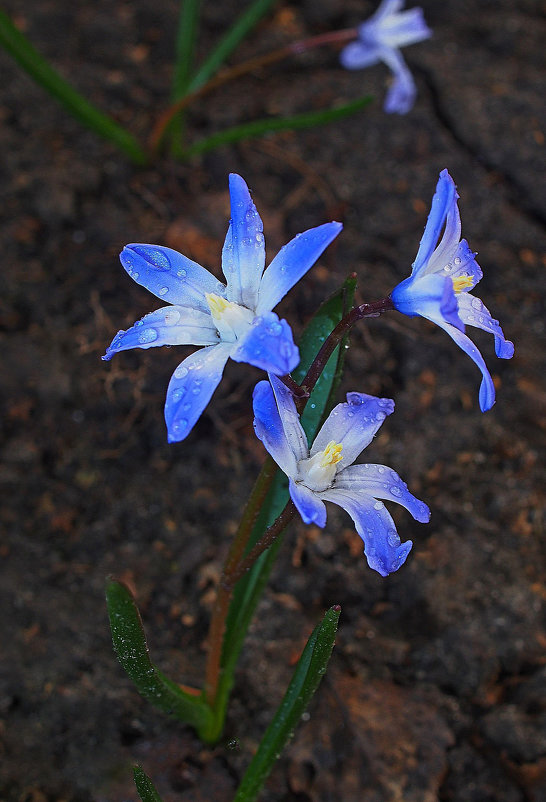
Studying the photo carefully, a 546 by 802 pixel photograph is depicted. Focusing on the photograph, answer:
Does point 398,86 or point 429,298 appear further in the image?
point 398,86

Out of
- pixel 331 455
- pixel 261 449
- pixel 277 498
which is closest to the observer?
pixel 331 455

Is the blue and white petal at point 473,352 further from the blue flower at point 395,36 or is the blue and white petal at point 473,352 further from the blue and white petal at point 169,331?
the blue flower at point 395,36

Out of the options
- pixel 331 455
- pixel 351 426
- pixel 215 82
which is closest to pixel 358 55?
pixel 215 82

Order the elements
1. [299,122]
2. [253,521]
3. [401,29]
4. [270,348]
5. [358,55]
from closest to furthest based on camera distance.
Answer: [270,348], [253,521], [299,122], [401,29], [358,55]

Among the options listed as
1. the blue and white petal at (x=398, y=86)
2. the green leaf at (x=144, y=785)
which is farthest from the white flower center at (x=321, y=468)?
the blue and white petal at (x=398, y=86)

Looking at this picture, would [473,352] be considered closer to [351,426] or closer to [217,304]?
[351,426]

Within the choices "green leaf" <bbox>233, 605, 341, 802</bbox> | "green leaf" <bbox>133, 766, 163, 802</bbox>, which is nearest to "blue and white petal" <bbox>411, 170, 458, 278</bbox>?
"green leaf" <bbox>233, 605, 341, 802</bbox>

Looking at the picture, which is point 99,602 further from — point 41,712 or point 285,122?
point 285,122
